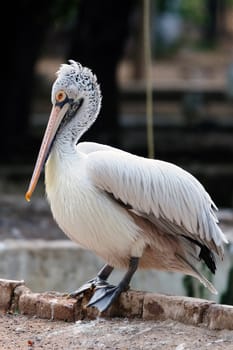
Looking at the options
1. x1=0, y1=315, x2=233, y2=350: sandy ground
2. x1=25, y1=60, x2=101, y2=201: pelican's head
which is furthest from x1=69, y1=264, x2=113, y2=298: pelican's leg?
x1=25, y1=60, x2=101, y2=201: pelican's head

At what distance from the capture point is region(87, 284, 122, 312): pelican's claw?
5.50 metres

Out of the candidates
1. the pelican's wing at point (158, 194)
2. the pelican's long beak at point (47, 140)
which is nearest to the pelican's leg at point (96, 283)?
the pelican's wing at point (158, 194)

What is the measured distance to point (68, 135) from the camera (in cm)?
600

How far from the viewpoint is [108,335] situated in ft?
16.9

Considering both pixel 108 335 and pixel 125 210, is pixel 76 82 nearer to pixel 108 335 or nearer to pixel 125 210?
pixel 125 210

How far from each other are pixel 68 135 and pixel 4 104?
30.2 ft

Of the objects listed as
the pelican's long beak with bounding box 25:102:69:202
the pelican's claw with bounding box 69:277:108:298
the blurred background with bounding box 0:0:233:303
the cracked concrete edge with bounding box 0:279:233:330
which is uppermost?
the blurred background with bounding box 0:0:233:303

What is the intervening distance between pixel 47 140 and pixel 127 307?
3.53 ft

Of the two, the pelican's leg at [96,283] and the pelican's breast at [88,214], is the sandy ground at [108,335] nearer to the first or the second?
the pelican's leg at [96,283]

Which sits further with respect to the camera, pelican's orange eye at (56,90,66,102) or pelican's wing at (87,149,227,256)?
pelican's orange eye at (56,90,66,102)

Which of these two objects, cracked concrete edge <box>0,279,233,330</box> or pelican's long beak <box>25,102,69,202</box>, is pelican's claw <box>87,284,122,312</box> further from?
pelican's long beak <box>25,102,69,202</box>

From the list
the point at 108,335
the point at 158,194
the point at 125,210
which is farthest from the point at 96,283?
the point at 108,335

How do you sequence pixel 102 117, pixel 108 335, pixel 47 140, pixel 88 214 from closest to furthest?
1. pixel 108 335
2. pixel 88 214
3. pixel 47 140
4. pixel 102 117

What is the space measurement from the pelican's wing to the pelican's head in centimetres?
37
